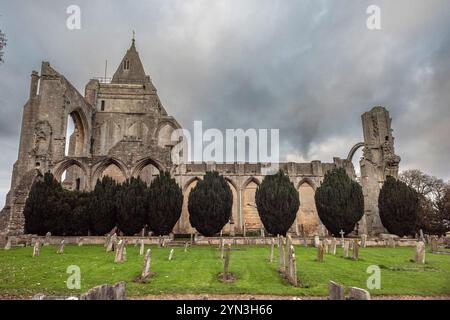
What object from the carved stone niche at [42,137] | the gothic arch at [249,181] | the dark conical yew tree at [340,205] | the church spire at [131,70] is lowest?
the dark conical yew tree at [340,205]

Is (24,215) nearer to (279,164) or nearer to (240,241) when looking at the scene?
(240,241)

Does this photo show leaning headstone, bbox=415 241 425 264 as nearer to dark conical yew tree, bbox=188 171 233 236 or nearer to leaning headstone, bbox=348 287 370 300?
leaning headstone, bbox=348 287 370 300

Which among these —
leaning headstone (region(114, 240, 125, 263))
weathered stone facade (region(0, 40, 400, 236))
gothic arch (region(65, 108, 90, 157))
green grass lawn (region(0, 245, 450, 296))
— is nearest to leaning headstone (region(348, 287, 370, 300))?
green grass lawn (region(0, 245, 450, 296))

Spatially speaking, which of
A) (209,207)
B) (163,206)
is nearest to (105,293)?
(163,206)

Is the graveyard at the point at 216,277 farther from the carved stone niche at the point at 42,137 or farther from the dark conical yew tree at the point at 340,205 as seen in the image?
the carved stone niche at the point at 42,137

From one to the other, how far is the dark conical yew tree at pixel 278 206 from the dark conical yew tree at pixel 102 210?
31.5 ft

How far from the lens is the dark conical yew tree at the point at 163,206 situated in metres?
18.5

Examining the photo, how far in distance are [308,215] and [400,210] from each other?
431 inches

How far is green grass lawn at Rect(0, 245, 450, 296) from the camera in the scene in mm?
6422

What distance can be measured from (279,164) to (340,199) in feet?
35.3

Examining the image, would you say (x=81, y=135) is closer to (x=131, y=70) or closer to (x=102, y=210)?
(x=131, y=70)

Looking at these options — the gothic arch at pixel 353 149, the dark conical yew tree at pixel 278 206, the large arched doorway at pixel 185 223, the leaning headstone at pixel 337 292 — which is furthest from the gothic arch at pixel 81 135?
the leaning headstone at pixel 337 292

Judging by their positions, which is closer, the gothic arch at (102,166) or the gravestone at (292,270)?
the gravestone at (292,270)

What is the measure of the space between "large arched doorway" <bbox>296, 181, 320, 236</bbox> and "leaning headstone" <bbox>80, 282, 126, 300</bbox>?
2835 centimetres
